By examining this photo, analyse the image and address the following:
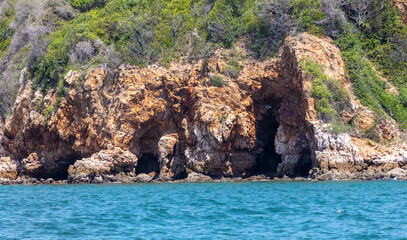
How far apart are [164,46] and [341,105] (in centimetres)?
1439

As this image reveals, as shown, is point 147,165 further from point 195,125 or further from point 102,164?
point 195,125

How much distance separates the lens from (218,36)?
1508 inches

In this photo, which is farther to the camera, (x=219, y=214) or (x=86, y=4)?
(x=86, y=4)

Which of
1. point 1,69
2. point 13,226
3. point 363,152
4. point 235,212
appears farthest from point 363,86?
point 1,69

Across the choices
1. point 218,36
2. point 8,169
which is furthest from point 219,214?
point 8,169

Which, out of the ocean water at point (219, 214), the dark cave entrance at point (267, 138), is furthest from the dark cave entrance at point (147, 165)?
the ocean water at point (219, 214)

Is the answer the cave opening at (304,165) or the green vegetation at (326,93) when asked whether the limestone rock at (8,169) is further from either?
the green vegetation at (326,93)

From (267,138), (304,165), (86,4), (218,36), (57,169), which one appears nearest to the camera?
(304,165)

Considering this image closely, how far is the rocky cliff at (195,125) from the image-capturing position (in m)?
32.8

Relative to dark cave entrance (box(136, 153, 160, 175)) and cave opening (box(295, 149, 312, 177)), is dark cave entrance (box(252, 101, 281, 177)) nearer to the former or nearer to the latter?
cave opening (box(295, 149, 312, 177))

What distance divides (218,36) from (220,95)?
533 centimetres

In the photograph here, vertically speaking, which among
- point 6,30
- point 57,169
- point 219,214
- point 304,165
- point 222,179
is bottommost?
point 219,214

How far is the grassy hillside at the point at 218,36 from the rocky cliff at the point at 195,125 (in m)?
1.19

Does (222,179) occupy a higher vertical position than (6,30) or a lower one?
lower
